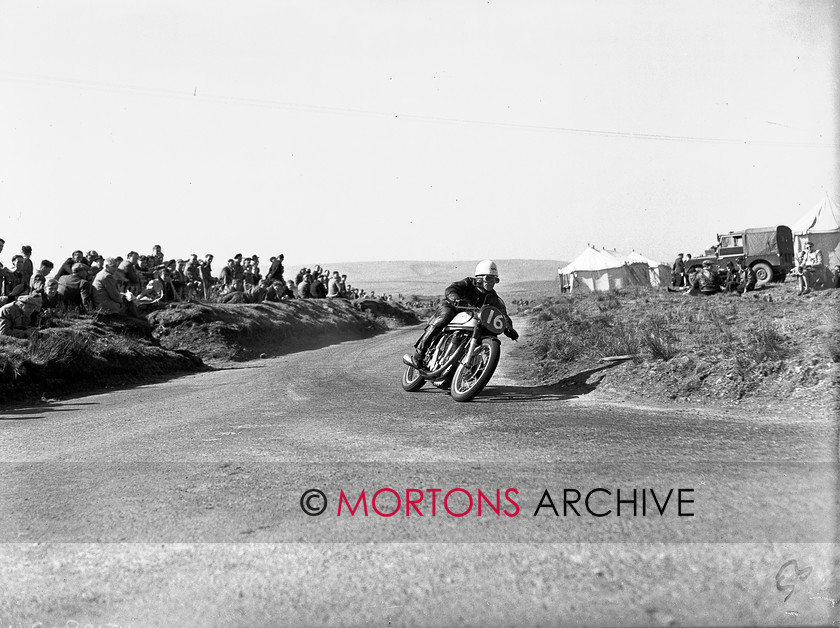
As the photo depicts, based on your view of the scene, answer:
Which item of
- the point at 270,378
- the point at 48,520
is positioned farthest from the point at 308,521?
the point at 270,378

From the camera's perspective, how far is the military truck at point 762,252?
36.3 m

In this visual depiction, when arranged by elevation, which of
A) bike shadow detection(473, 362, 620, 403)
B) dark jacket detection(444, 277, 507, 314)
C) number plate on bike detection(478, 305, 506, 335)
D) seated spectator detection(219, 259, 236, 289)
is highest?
seated spectator detection(219, 259, 236, 289)

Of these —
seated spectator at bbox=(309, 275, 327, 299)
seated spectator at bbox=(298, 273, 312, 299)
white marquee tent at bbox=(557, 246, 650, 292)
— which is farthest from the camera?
white marquee tent at bbox=(557, 246, 650, 292)

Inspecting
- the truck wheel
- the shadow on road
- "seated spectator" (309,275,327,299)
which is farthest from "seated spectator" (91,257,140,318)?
the truck wheel

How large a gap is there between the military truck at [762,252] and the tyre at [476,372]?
29083 mm

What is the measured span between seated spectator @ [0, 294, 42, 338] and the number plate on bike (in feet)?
27.0

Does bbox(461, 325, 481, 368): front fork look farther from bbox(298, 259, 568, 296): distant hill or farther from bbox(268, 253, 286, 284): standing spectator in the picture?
bbox(298, 259, 568, 296): distant hill

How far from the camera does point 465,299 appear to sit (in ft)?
32.9

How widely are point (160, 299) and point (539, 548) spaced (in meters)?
18.2

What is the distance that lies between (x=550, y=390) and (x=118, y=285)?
41.9 feet

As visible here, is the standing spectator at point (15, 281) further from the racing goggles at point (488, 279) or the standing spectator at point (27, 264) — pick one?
the racing goggles at point (488, 279)

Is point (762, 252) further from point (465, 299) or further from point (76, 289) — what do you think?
point (465, 299)

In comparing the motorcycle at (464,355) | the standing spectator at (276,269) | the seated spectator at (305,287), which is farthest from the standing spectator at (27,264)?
the seated spectator at (305,287)

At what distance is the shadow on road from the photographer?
9.48m
